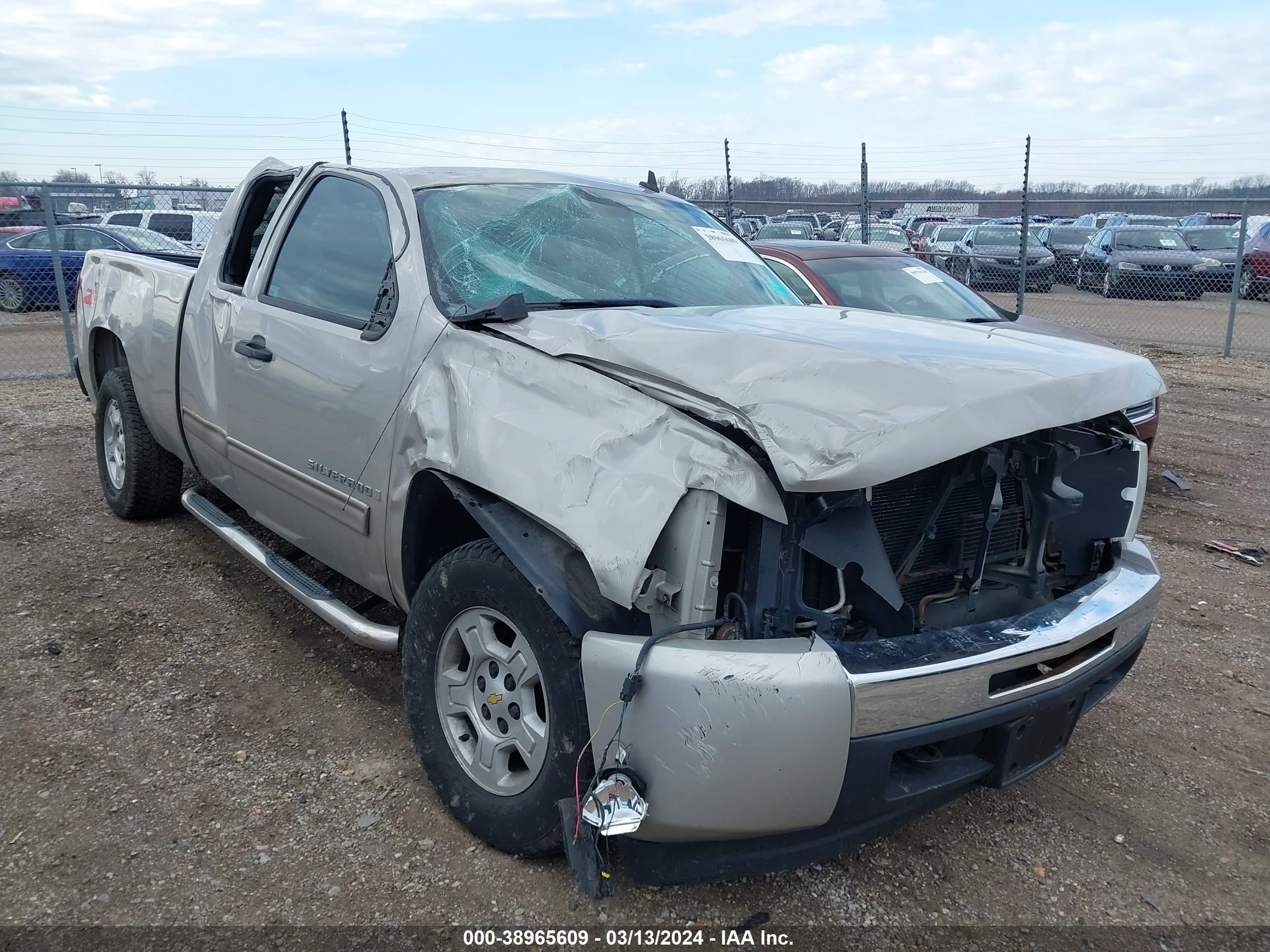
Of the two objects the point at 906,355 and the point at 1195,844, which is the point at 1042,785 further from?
the point at 906,355

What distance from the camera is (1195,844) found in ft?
9.24

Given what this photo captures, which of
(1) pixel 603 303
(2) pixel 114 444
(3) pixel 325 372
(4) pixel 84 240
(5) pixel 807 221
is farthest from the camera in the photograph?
(5) pixel 807 221

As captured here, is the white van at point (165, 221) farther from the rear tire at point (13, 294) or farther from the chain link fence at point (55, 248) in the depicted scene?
the rear tire at point (13, 294)

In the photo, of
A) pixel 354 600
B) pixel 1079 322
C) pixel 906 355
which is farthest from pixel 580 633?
pixel 1079 322

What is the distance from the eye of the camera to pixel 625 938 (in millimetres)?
2385

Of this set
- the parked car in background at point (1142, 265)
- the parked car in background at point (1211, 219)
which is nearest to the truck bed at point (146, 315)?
the parked car in background at point (1142, 265)

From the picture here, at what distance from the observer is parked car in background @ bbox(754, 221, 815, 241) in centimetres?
2161

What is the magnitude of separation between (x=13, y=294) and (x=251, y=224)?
13.7 metres

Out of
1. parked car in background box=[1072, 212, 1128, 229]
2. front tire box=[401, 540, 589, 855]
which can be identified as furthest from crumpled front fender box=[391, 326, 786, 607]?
parked car in background box=[1072, 212, 1128, 229]

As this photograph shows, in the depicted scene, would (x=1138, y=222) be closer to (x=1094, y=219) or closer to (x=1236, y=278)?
(x=1094, y=219)

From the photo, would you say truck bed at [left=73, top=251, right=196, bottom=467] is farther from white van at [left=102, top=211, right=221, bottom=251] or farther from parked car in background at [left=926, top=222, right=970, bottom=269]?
parked car in background at [left=926, top=222, right=970, bottom=269]

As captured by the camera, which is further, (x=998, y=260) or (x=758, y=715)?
(x=998, y=260)

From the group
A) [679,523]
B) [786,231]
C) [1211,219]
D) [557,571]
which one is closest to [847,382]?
[679,523]

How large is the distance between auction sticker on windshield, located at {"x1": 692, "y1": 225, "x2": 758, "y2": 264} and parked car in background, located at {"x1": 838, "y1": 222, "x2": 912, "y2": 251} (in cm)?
1396
